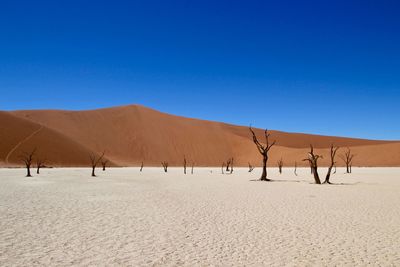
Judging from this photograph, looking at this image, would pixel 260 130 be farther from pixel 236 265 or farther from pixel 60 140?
pixel 236 265

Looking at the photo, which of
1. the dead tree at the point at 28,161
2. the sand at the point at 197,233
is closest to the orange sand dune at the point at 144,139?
the dead tree at the point at 28,161

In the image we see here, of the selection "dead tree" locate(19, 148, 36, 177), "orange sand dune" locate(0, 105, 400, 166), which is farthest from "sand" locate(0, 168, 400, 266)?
"orange sand dune" locate(0, 105, 400, 166)

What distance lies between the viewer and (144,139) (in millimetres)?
90438

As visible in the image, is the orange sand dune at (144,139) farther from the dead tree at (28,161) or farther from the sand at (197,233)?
the sand at (197,233)

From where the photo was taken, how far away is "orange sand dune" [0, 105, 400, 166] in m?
70.9

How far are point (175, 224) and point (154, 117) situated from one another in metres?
96.7

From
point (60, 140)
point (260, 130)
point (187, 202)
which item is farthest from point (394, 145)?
point (187, 202)

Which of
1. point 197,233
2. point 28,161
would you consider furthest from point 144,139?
point 197,233

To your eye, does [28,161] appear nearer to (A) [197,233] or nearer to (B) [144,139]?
(A) [197,233]

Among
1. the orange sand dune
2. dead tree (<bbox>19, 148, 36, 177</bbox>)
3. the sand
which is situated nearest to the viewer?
the sand

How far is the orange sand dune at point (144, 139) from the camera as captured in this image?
233ft

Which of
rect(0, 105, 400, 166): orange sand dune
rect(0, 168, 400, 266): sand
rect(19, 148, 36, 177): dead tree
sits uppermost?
rect(0, 105, 400, 166): orange sand dune

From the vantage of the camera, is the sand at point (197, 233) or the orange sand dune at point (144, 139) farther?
the orange sand dune at point (144, 139)

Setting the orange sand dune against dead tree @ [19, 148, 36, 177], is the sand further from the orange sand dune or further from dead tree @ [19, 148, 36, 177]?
the orange sand dune
